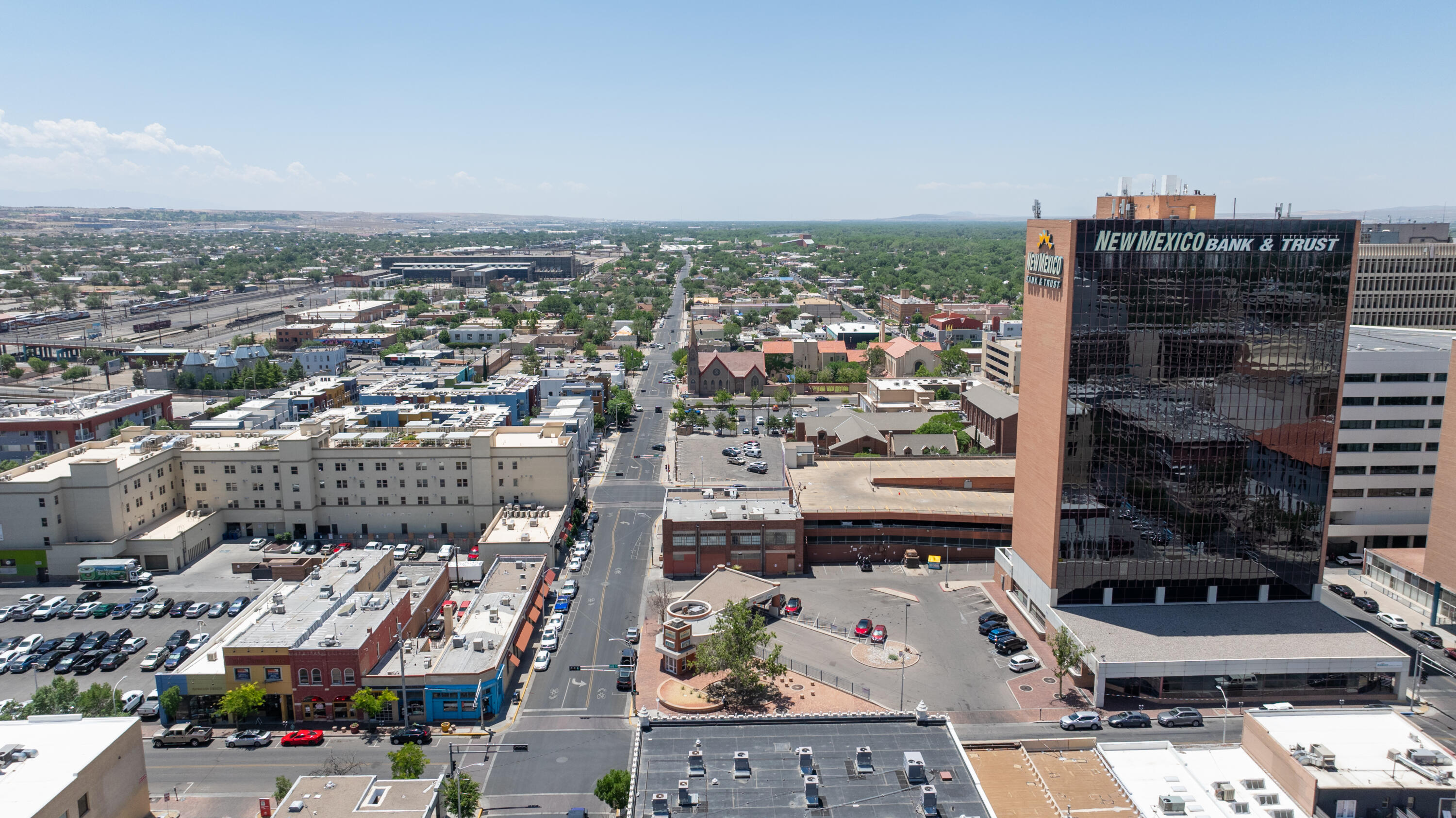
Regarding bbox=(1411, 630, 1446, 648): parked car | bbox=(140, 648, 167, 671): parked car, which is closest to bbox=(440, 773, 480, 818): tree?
bbox=(140, 648, 167, 671): parked car

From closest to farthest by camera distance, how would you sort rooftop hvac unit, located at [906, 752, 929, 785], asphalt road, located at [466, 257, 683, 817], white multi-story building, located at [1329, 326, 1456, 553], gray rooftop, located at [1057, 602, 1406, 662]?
rooftop hvac unit, located at [906, 752, 929, 785] → asphalt road, located at [466, 257, 683, 817] → gray rooftop, located at [1057, 602, 1406, 662] → white multi-story building, located at [1329, 326, 1456, 553]

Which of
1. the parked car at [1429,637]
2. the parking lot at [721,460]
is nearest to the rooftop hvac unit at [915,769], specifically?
the parked car at [1429,637]

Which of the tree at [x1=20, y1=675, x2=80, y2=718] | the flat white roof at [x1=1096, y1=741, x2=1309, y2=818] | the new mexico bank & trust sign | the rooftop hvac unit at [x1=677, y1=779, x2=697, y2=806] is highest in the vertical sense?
the new mexico bank & trust sign

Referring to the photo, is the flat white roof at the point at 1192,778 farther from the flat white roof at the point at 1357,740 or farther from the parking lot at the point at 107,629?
the parking lot at the point at 107,629

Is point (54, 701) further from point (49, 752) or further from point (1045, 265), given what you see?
point (1045, 265)

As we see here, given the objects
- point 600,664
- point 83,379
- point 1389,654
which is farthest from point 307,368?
point 1389,654

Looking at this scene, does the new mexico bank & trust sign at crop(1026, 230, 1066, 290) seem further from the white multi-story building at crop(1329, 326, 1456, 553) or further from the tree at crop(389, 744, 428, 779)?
the tree at crop(389, 744, 428, 779)

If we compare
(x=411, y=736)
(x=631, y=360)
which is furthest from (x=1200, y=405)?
(x=631, y=360)
